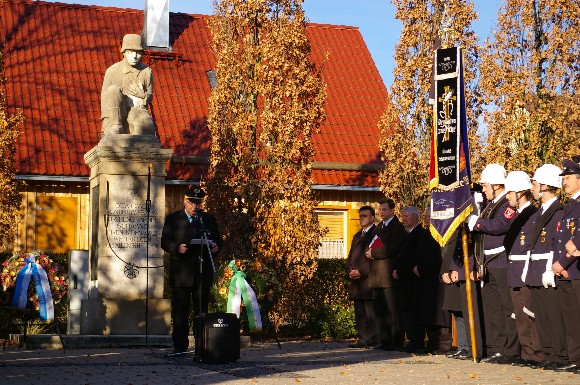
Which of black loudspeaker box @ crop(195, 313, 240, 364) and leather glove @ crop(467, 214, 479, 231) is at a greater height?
leather glove @ crop(467, 214, 479, 231)

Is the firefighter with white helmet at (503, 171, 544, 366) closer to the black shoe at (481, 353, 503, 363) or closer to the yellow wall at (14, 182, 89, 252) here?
the black shoe at (481, 353, 503, 363)

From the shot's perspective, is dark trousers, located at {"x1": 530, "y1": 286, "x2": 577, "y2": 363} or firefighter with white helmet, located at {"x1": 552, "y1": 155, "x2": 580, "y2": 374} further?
dark trousers, located at {"x1": 530, "y1": 286, "x2": 577, "y2": 363}

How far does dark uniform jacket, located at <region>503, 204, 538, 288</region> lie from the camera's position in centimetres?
1377

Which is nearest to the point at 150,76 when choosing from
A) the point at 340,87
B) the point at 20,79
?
the point at 20,79

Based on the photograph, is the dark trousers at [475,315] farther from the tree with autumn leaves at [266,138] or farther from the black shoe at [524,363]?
the tree with autumn leaves at [266,138]

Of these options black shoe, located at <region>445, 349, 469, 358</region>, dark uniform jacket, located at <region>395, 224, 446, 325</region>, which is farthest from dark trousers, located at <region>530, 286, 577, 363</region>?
dark uniform jacket, located at <region>395, 224, 446, 325</region>

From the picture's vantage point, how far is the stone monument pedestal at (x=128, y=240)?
698 inches

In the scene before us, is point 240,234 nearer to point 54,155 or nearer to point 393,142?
point 393,142

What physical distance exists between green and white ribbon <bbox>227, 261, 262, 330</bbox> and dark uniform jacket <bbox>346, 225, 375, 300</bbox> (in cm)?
228

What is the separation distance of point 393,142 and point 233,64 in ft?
13.2

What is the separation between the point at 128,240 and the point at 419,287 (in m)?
4.31

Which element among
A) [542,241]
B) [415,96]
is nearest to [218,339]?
[542,241]

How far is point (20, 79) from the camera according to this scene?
30469 millimetres

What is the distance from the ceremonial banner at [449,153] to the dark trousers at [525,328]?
1.20 meters
